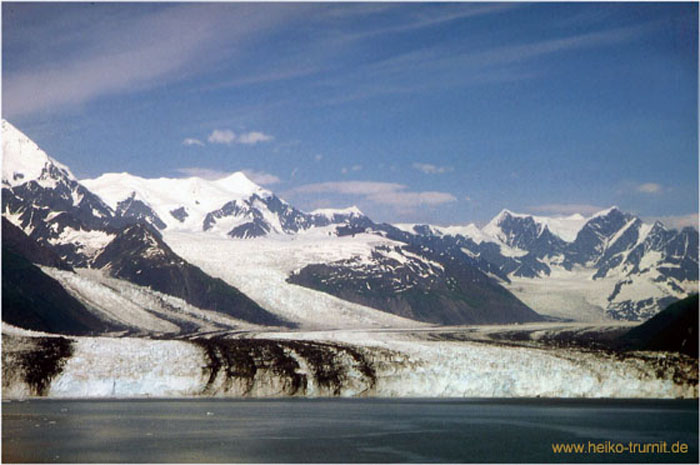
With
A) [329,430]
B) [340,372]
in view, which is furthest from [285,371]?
[329,430]

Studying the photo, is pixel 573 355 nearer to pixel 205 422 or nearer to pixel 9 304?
pixel 205 422

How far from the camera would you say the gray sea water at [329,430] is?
133 feet

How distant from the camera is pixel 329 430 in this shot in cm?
4978

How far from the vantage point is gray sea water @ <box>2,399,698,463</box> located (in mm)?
40469

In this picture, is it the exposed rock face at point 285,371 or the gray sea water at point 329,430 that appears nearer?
the gray sea water at point 329,430

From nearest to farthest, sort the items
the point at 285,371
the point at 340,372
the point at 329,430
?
the point at 329,430, the point at 285,371, the point at 340,372

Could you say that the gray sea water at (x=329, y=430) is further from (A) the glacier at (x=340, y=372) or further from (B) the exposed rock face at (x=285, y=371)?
(A) the glacier at (x=340, y=372)

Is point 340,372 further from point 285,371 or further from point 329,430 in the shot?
point 329,430

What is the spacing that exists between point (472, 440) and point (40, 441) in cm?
2159

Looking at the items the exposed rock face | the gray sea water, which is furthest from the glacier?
the gray sea water

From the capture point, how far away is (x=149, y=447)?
4181 centimetres

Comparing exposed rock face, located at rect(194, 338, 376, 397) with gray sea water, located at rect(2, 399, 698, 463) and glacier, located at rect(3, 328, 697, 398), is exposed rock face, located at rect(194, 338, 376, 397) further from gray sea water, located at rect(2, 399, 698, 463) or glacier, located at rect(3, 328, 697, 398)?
gray sea water, located at rect(2, 399, 698, 463)

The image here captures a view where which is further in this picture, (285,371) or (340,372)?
(340,372)

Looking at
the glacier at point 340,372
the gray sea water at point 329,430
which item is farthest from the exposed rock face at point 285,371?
the gray sea water at point 329,430
